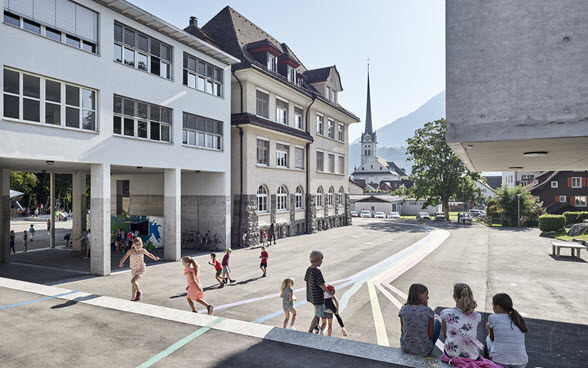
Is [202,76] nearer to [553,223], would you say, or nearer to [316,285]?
[316,285]

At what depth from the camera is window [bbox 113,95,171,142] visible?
57.6 feet

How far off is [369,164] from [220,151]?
422 ft

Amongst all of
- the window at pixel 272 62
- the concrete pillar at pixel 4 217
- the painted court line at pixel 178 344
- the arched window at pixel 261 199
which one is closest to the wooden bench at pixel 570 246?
the arched window at pixel 261 199

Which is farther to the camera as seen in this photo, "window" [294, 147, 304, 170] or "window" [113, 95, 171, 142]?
"window" [294, 147, 304, 170]

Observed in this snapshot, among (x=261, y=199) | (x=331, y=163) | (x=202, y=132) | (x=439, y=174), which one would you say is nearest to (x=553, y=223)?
(x=439, y=174)

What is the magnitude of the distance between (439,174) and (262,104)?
35.9 meters

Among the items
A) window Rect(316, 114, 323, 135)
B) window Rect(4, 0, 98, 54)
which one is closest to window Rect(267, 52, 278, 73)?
window Rect(316, 114, 323, 135)

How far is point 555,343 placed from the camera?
8.71 m

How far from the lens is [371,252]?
2439cm

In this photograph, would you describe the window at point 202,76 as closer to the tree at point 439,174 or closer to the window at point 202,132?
the window at point 202,132

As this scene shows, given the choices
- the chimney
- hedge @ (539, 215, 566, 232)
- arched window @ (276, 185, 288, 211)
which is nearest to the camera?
the chimney

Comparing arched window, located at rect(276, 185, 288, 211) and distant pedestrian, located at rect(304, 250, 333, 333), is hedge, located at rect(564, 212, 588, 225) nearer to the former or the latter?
arched window, located at rect(276, 185, 288, 211)

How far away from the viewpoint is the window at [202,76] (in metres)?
21.6

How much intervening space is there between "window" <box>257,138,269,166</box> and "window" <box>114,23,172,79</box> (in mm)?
9619
